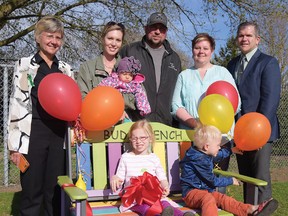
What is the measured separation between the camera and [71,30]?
393 inches

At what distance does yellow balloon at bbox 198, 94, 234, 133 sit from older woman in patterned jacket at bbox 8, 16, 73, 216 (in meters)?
1.26

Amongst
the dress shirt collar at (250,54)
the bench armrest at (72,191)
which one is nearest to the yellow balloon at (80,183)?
the bench armrest at (72,191)

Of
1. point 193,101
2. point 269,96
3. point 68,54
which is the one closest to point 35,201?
point 193,101

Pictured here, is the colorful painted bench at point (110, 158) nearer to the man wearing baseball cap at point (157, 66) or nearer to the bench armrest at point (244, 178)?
the bench armrest at point (244, 178)

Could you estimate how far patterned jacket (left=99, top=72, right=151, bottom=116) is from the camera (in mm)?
3527

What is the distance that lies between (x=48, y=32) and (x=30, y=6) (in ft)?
23.2

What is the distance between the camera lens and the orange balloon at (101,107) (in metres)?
3.05

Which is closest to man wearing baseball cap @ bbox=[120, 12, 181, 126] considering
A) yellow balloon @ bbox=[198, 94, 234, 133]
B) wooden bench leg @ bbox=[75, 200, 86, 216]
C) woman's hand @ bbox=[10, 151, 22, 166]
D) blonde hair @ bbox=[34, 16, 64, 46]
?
yellow balloon @ bbox=[198, 94, 234, 133]

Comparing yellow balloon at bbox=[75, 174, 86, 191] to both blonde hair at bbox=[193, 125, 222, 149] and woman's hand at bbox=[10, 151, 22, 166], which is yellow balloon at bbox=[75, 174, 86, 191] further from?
blonde hair at bbox=[193, 125, 222, 149]

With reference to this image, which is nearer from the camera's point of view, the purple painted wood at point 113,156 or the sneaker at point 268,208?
the sneaker at point 268,208

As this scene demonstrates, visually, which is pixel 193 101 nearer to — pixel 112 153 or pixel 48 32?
pixel 112 153

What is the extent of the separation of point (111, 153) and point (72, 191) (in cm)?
93

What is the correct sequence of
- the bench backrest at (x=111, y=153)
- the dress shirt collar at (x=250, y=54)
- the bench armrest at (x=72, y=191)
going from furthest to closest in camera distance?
the dress shirt collar at (x=250, y=54)
the bench backrest at (x=111, y=153)
the bench armrest at (x=72, y=191)

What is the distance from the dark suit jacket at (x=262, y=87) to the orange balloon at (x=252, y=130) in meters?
0.43
